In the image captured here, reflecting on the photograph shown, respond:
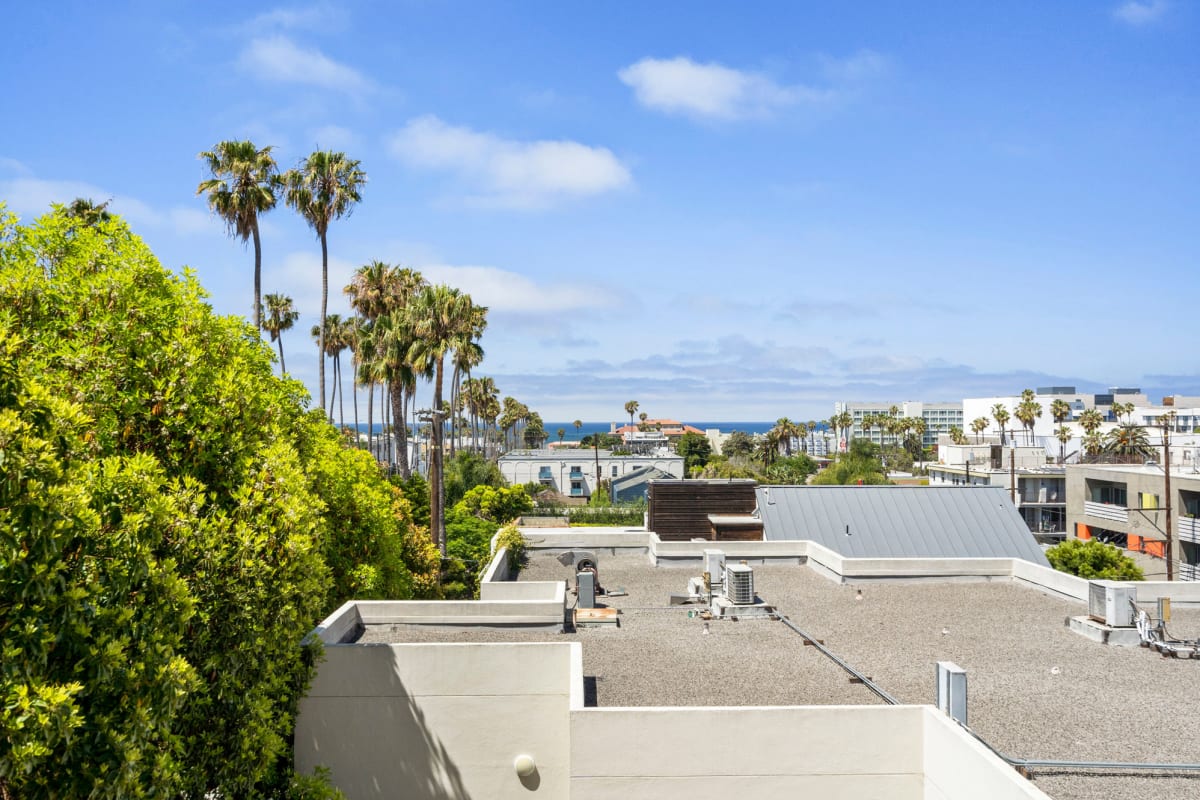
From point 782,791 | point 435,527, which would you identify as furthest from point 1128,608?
point 435,527

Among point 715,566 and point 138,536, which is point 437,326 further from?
point 138,536

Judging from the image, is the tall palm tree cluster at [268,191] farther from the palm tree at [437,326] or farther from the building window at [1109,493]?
the building window at [1109,493]

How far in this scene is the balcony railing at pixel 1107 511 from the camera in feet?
165

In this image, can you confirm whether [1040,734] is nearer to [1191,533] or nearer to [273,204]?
[273,204]

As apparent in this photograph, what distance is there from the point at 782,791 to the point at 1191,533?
44.5 metres

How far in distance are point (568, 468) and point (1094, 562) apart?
68.7m

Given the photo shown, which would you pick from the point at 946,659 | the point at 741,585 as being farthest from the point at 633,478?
the point at 946,659

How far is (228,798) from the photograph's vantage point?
8.85m

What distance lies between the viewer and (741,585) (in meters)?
17.9

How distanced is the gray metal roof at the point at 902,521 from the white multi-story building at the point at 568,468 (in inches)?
2462

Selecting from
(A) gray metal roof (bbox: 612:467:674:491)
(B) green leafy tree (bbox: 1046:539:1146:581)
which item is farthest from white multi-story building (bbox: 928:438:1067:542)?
(B) green leafy tree (bbox: 1046:539:1146:581)

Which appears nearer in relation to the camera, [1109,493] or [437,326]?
[437,326]

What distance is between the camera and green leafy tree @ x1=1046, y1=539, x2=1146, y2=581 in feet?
92.9

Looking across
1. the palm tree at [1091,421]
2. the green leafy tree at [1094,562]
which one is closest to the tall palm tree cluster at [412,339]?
the green leafy tree at [1094,562]
